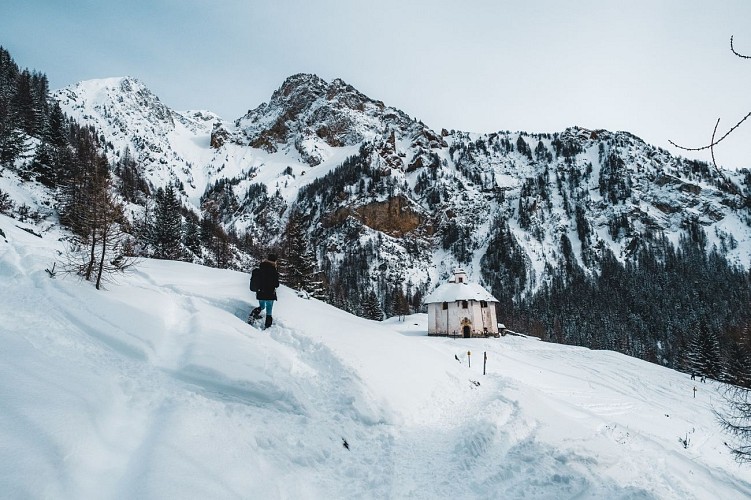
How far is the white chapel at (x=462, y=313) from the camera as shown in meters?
43.4

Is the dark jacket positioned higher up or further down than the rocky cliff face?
further down

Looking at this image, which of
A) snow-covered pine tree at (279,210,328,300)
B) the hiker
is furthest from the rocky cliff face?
the hiker

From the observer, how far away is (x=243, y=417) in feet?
19.5

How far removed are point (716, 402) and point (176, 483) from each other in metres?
28.9

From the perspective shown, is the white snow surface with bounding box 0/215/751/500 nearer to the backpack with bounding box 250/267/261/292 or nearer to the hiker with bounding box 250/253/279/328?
the hiker with bounding box 250/253/279/328

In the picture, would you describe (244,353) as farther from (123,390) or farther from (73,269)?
(73,269)

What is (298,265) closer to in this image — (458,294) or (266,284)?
(458,294)

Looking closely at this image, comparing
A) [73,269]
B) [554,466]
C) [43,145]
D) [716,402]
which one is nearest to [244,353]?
[73,269]

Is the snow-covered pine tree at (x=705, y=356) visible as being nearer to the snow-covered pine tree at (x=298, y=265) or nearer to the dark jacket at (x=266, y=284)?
the snow-covered pine tree at (x=298, y=265)

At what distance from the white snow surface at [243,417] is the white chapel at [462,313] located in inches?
1252

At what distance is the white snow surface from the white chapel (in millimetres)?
31800

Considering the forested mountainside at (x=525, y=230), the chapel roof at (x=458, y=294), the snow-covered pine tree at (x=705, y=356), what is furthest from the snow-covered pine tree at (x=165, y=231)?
the forested mountainside at (x=525, y=230)

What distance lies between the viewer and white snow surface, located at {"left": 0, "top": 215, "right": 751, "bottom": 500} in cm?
401

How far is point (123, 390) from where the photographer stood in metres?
5.40
